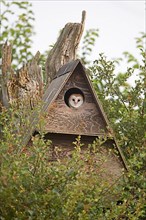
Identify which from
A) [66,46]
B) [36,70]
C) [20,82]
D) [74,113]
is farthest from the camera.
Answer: [36,70]

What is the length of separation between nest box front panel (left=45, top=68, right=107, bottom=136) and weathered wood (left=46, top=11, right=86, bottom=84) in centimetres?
101

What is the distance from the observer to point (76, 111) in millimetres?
7203

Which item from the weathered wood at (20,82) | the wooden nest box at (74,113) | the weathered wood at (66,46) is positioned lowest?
the wooden nest box at (74,113)

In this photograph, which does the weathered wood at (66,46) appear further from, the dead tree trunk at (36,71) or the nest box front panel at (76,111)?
the nest box front panel at (76,111)

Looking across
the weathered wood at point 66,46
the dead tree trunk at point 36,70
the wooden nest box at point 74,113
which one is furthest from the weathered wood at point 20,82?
the wooden nest box at point 74,113

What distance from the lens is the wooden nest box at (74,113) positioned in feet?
23.1

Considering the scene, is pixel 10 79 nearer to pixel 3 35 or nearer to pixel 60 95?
pixel 60 95

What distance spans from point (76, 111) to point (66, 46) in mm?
1333

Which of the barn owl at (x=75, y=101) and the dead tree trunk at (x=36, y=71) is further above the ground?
the dead tree trunk at (x=36, y=71)

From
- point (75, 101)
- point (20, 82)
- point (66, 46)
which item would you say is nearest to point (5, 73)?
point (20, 82)

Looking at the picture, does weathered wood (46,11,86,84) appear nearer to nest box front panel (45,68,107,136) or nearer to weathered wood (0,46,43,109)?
weathered wood (0,46,43,109)

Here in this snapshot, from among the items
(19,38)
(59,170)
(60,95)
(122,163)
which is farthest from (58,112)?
(19,38)

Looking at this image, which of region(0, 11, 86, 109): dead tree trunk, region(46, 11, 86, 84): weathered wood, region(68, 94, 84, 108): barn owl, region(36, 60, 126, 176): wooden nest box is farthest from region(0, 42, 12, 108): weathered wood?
region(68, 94, 84, 108): barn owl

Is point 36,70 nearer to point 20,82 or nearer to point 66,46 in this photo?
point 20,82
